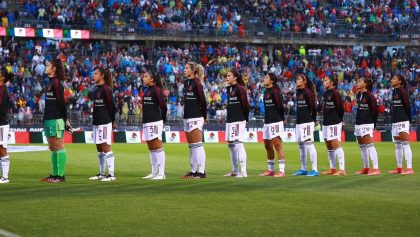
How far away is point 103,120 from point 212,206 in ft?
18.8

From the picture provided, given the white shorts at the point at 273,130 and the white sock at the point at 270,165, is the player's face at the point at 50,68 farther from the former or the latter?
the white sock at the point at 270,165

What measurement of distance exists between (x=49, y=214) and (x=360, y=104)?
10962mm

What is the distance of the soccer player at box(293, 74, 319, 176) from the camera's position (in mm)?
20484

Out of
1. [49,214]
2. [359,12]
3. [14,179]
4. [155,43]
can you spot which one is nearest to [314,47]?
[359,12]

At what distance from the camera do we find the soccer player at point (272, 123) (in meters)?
20.1

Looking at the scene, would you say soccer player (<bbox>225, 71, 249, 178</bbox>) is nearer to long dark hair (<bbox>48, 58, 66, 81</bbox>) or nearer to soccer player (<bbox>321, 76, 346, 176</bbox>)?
soccer player (<bbox>321, 76, 346, 176</bbox>)

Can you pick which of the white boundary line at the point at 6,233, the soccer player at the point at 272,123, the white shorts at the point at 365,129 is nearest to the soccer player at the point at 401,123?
the white shorts at the point at 365,129

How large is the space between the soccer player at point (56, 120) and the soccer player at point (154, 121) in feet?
6.34

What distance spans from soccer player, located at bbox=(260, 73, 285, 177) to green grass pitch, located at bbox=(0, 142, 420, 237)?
1.62 ft

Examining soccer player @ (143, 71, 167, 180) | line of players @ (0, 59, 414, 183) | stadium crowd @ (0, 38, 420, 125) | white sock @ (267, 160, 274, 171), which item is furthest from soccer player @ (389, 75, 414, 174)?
stadium crowd @ (0, 38, 420, 125)

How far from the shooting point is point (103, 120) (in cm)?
1842

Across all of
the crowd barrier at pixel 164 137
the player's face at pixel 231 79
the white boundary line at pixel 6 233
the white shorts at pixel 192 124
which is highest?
the player's face at pixel 231 79

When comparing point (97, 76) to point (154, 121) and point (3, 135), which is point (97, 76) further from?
point (3, 135)

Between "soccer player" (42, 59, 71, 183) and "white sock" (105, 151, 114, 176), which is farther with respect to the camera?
"white sock" (105, 151, 114, 176)
